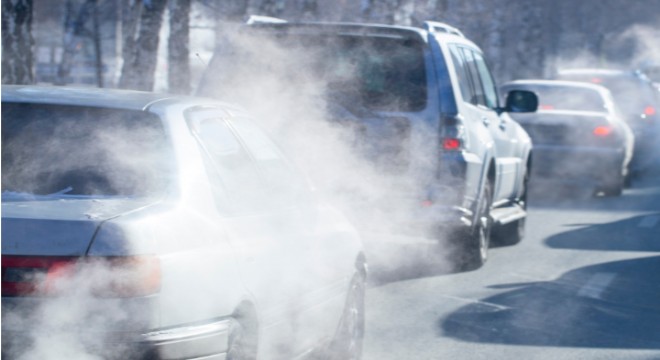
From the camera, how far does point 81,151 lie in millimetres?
5020

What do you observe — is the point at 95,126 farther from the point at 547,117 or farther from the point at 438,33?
the point at 547,117

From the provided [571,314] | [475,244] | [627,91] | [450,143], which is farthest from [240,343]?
[627,91]

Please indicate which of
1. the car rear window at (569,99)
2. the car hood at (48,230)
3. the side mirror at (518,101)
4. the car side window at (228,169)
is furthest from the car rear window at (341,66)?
the car rear window at (569,99)

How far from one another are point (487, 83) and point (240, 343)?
24.5 ft

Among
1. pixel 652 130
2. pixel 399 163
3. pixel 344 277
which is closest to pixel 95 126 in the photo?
pixel 344 277

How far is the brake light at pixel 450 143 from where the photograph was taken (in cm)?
952

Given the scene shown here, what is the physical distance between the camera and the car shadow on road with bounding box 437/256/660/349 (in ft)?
24.9

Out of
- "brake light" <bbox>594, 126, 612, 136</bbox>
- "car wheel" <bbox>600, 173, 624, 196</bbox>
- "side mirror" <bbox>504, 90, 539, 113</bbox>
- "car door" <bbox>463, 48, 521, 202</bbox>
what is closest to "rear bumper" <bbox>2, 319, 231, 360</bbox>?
"car door" <bbox>463, 48, 521, 202</bbox>

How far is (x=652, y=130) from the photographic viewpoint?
21.6 m

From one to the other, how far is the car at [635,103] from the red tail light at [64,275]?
57.7 feet

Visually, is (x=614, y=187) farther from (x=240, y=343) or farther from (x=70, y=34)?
(x=70, y=34)

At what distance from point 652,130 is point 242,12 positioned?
12357 millimetres

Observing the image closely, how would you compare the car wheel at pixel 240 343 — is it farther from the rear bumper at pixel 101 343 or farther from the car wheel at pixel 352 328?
the car wheel at pixel 352 328

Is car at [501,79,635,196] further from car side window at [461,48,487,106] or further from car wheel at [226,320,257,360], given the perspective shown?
car wheel at [226,320,257,360]
